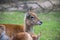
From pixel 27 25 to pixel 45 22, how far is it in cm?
15

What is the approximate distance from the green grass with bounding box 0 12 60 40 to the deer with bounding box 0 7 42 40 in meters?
0.03

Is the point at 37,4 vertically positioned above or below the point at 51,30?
above

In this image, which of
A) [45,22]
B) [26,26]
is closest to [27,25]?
[26,26]

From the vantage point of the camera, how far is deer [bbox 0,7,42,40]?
202 cm

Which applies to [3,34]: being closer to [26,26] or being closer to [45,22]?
[26,26]

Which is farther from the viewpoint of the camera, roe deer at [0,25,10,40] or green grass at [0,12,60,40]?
green grass at [0,12,60,40]

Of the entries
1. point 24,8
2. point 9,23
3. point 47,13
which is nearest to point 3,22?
point 9,23

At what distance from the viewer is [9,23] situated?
2049 millimetres

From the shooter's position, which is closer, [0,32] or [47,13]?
[0,32]

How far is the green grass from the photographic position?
205cm

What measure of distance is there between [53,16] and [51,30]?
12 centimetres

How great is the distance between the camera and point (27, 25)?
6.75ft

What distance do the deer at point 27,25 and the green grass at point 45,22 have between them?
0.11 ft

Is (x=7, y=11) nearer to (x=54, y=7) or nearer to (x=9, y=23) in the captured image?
(x=9, y=23)
